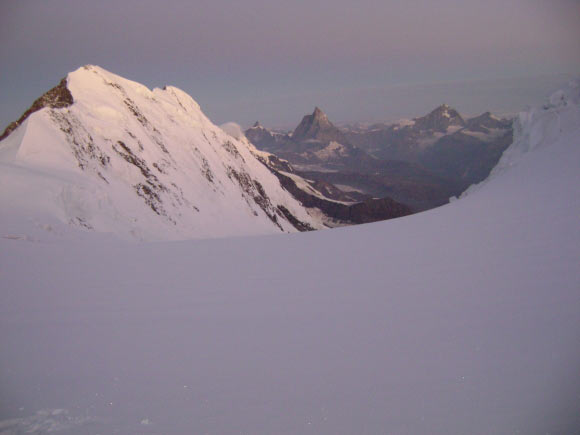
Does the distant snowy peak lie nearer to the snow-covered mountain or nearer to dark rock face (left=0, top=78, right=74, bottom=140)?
the snow-covered mountain

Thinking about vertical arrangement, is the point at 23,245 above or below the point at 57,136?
below

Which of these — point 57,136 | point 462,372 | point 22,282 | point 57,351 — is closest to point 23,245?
point 22,282

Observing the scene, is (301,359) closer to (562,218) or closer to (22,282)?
(22,282)

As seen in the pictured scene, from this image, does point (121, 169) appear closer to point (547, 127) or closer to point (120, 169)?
point (120, 169)

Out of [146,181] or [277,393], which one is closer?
[277,393]

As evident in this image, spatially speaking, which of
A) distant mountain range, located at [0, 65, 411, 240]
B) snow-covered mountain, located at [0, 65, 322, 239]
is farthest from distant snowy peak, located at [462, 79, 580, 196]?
snow-covered mountain, located at [0, 65, 322, 239]

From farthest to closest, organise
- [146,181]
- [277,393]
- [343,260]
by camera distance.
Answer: [146,181] → [343,260] → [277,393]

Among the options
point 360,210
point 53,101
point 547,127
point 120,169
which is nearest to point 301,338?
point 547,127
